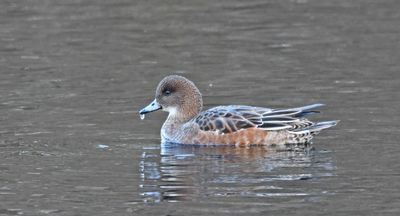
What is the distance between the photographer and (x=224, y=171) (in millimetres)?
10859

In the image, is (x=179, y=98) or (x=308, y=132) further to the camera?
(x=179, y=98)

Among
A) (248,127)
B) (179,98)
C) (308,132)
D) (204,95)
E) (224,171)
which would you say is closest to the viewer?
(224,171)

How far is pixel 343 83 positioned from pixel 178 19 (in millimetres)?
5111

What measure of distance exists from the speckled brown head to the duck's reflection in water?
765 millimetres

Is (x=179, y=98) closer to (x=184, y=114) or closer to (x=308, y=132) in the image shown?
(x=184, y=114)

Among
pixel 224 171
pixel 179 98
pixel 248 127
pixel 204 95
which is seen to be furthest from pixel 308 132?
pixel 204 95

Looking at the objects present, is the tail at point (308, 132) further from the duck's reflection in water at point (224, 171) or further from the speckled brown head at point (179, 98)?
the speckled brown head at point (179, 98)

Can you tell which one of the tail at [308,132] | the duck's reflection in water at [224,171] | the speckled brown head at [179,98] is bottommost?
the duck's reflection in water at [224,171]

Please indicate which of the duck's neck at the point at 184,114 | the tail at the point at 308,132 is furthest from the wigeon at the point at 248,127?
the duck's neck at the point at 184,114

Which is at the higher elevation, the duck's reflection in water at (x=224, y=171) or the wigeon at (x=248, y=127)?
the wigeon at (x=248, y=127)

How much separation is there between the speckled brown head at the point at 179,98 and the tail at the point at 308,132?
140 cm

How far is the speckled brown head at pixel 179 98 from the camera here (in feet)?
43.0

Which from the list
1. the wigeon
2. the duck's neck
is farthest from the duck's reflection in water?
the duck's neck

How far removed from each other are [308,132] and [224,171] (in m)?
1.58
